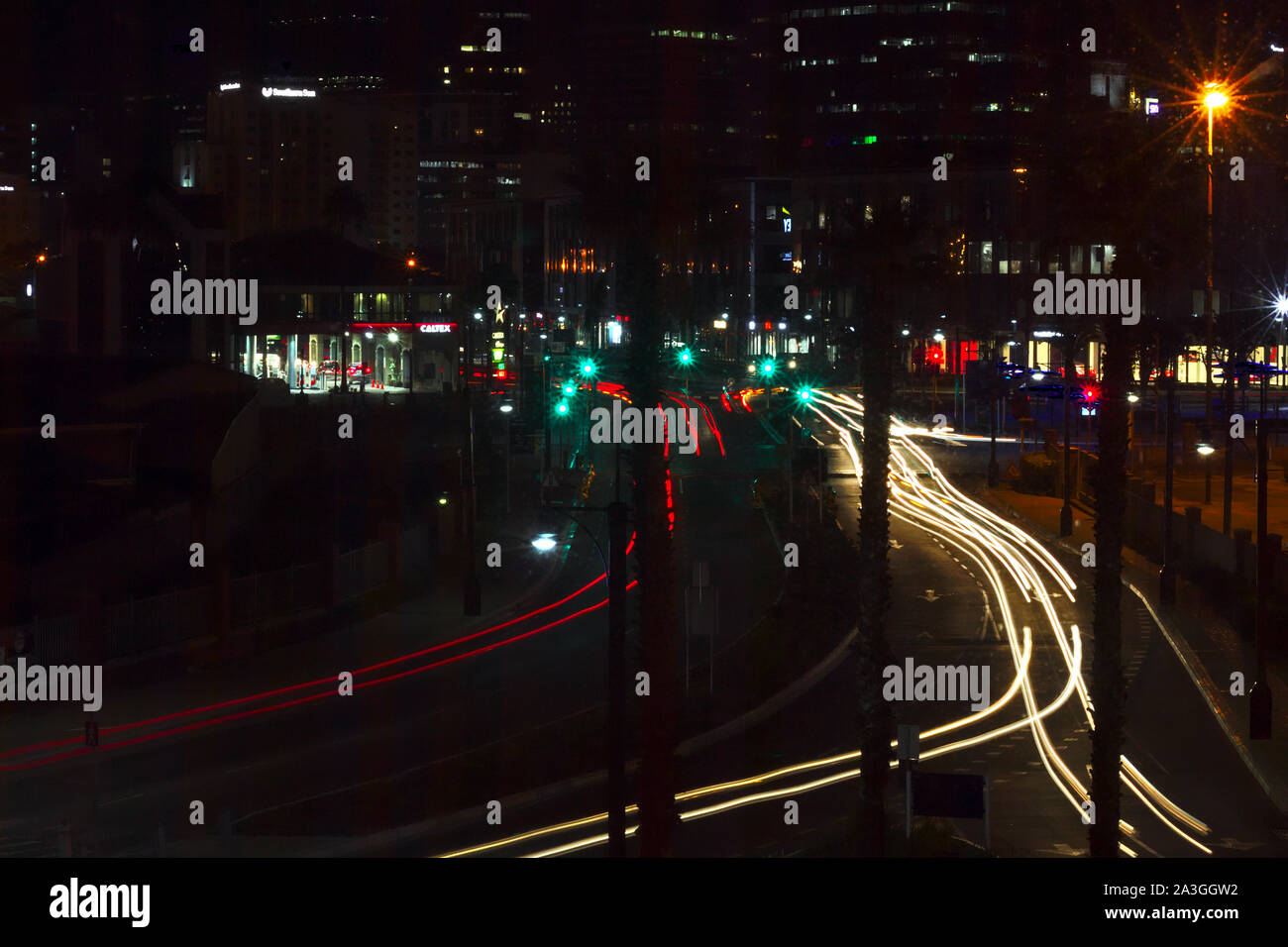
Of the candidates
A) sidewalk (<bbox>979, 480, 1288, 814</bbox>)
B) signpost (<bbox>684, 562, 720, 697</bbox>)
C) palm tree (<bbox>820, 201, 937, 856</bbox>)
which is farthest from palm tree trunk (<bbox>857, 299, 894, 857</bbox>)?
signpost (<bbox>684, 562, 720, 697</bbox>)

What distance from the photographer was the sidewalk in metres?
19.0

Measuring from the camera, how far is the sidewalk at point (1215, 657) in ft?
62.4

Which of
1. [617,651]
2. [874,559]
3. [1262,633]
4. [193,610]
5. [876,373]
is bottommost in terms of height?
[193,610]

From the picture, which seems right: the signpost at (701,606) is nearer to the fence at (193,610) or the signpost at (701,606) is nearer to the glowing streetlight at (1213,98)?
the fence at (193,610)

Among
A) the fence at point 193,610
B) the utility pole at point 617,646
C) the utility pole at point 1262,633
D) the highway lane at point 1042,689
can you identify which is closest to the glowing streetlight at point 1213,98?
the utility pole at point 1262,633

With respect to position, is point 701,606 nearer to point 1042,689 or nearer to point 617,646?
point 1042,689

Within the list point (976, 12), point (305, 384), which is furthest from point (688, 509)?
point (976, 12)

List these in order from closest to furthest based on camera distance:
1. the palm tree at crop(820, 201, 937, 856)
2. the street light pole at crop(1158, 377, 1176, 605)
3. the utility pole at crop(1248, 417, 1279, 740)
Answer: the palm tree at crop(820, 201, 937, 856) → the utility pole at crop(1248, 417, 1279, 740) → the street light pole at crop(1158, 377, 1176, 605)

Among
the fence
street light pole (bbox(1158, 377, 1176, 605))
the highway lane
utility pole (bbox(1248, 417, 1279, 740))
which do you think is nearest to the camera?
the highway lane

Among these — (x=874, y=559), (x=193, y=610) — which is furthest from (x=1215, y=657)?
(x=193, y=610)

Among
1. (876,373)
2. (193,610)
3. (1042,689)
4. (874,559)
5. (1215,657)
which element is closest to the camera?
(874,559)

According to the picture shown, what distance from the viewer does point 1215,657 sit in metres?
24.8

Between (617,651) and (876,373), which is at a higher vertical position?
(876,373)

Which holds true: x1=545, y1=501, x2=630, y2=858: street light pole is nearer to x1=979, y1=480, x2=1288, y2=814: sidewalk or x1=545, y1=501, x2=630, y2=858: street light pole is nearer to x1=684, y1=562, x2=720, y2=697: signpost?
x1=684, y1=562, x2=720, y2=697: signpost
